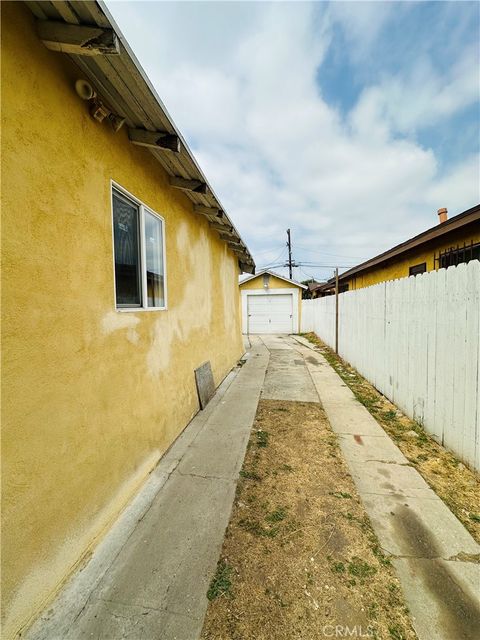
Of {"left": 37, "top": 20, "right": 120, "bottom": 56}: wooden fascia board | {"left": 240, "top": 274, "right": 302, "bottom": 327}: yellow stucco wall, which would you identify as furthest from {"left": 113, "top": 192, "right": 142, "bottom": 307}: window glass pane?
{"left": 240, "top": 274, "right": 302, "bottom": 327}: yellow stucco wall

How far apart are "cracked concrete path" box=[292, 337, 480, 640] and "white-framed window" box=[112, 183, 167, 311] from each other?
2.92 metres

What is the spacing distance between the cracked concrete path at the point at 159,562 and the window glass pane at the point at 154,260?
195 cm

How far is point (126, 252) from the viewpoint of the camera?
2705mm

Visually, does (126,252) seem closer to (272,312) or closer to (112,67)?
(112,67)

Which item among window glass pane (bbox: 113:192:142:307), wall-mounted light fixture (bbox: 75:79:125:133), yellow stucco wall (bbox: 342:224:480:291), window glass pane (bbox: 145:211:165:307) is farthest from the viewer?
yellow stucco wall (bbox: 342:224:480:291)

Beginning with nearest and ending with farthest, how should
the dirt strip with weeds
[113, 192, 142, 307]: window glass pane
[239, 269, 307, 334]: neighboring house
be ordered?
the dirt strip with weeds < [113, 192, 142, 307]: window glass pane < [239, 269, 307, 334]: neighboring house

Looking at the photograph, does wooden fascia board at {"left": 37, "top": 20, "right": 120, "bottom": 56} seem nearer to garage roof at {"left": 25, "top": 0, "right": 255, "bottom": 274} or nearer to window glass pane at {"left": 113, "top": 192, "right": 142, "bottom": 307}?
garage roof at {"left": 25, "top": 0, "right": 255, "bottom": 274}

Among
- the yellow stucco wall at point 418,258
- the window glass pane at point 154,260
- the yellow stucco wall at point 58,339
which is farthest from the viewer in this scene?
the yellow stucco wall at point 418,258

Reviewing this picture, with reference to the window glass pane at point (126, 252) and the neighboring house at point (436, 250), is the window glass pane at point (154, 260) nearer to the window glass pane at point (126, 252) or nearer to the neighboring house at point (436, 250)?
the window glass pane at point (126, 252)

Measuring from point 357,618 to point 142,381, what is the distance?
2383mm

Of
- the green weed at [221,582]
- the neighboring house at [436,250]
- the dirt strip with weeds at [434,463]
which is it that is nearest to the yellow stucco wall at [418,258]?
the neighboring house at [436,250]

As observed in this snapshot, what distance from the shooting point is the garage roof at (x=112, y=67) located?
1498 mm

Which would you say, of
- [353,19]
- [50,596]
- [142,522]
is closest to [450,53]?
[353,19]

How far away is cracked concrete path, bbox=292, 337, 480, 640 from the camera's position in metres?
1.52
